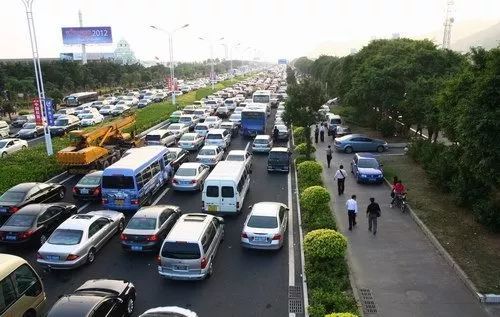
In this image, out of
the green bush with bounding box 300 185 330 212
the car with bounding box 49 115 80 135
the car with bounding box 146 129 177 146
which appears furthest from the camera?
the car with bounding box 49 115 80 135

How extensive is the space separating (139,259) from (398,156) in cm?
2110

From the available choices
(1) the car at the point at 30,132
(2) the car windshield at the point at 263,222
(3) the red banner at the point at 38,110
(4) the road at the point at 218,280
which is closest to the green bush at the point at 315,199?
(4) the road at the point at 218,280

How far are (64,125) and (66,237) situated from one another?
94.2 feet

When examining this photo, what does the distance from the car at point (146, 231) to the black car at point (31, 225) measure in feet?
11.0

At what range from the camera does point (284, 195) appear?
22.9 meters

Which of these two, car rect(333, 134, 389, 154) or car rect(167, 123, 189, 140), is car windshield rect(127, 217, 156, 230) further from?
car rect(333, 134, 389, 154)

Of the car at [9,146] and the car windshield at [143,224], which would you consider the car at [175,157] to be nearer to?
the car windshield at [143,224]

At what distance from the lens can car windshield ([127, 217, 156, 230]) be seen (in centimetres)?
1612

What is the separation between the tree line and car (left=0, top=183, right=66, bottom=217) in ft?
59.2

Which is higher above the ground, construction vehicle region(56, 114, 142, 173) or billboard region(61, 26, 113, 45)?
billboard region(61, 26, 113, 45)

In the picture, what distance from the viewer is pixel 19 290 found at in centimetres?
1151

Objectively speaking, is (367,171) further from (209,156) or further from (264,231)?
(264,231)

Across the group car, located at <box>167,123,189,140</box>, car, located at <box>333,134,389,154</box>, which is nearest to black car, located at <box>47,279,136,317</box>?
car, located at <box>333,134,389,154</box>

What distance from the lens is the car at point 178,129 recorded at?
35719 millimetres
